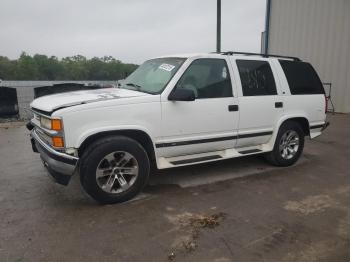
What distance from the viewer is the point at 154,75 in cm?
490

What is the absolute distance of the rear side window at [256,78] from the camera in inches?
202

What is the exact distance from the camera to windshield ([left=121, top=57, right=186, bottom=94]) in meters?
4.58

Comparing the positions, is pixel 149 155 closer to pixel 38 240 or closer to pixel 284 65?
pixel 38 240

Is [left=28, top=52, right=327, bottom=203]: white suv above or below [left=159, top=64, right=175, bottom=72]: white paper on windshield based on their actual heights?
below

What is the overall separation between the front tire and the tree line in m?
4.66

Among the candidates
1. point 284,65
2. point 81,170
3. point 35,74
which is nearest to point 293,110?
point 284,65

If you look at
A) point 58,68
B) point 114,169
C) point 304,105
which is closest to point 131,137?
point 114,169

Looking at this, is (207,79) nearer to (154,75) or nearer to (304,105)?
(154,75)

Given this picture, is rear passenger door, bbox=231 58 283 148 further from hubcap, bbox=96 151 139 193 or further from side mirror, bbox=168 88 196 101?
hubcap, bbox=96 151 139 193

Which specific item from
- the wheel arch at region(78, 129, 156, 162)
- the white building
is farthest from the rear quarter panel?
the white building

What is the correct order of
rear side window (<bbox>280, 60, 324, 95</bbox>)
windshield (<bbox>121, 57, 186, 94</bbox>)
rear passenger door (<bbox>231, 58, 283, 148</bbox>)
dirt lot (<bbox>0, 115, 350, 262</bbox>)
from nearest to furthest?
dirt lot (<bbox>0, 115, 350, 262</bbox>) < windshield (<bbox>121, 57, 186, 94</bbox>) < rear passenger door (<bbox>231, 58, 283, 148</bbox>) < rear side window (<bbox>280, 60, 324, 95</bbox>)

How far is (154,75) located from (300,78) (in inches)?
105

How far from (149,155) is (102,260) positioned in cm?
177

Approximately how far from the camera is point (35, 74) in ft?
57.2
